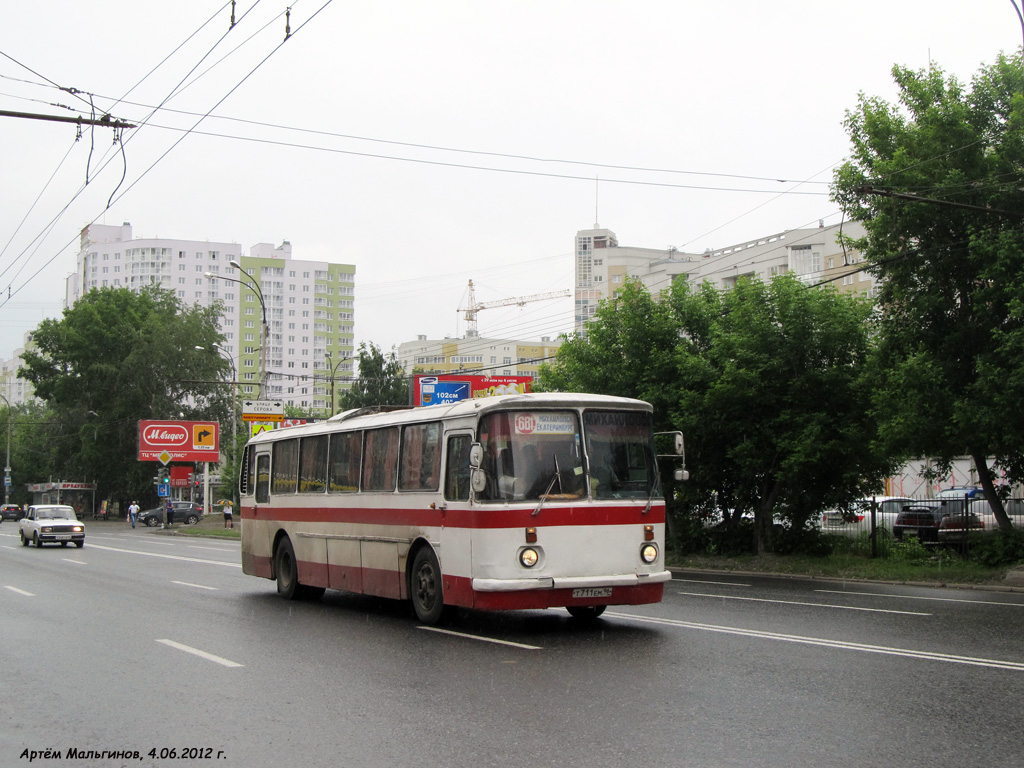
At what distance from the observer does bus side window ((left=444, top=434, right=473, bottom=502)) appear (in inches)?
483

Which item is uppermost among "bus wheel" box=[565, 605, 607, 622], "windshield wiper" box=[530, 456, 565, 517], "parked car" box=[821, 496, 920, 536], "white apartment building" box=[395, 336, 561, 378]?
"white apartment building" box=[395, 336, 561, 378]

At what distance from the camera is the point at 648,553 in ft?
40.3

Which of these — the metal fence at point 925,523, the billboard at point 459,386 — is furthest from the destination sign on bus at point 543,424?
the billboard at point 459,386

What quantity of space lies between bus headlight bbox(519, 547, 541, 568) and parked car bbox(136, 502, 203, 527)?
2382 inches

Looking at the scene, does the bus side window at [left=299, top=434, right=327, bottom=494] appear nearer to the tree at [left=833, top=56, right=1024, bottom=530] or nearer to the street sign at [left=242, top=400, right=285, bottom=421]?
the tree at [left=833, top=56, right=1024, bottom=530]

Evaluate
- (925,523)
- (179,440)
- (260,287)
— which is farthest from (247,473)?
(260,287)

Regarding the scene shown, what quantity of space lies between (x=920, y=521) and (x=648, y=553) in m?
18.2

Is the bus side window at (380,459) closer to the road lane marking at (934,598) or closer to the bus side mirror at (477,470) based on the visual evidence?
the bus side mirror at (477,470)

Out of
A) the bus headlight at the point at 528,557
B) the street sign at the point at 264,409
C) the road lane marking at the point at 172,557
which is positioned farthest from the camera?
the street sign at the point at 264,409

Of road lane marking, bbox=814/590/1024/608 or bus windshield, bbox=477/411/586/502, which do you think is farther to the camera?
road lane marking, bbox=814/590/1024/608

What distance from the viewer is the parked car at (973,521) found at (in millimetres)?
23188

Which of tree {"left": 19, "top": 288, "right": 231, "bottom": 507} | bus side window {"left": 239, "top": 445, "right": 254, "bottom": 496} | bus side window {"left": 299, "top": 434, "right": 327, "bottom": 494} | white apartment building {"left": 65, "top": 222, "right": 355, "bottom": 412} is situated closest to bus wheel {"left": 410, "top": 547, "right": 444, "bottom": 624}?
bus side window {"left": 299, "top": 434, "right": 327, "bottom": 494}

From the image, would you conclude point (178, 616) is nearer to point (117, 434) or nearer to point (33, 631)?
point (33, 631)

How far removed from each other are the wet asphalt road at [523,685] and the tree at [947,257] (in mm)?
5961
